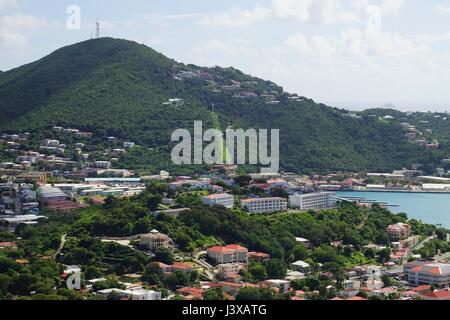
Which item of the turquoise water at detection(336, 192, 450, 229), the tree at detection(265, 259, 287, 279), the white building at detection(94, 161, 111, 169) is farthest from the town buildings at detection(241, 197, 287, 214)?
the white building at detection(94, 161, 111, 169)

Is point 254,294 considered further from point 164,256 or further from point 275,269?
point 164,256

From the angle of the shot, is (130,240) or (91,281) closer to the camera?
(91,281)

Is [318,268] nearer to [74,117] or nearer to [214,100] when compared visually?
[74,117]

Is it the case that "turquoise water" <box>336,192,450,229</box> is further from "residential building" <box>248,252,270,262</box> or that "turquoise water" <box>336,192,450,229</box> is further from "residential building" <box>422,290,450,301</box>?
"residential building" <box>422,290,450,301</box>

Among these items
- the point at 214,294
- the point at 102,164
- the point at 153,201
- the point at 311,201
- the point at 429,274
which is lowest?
the point at 429,274

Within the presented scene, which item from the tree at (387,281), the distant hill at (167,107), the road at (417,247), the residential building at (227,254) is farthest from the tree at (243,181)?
the distant hill at (167,107)

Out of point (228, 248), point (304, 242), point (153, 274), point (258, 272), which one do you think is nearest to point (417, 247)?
point (304, 242)
